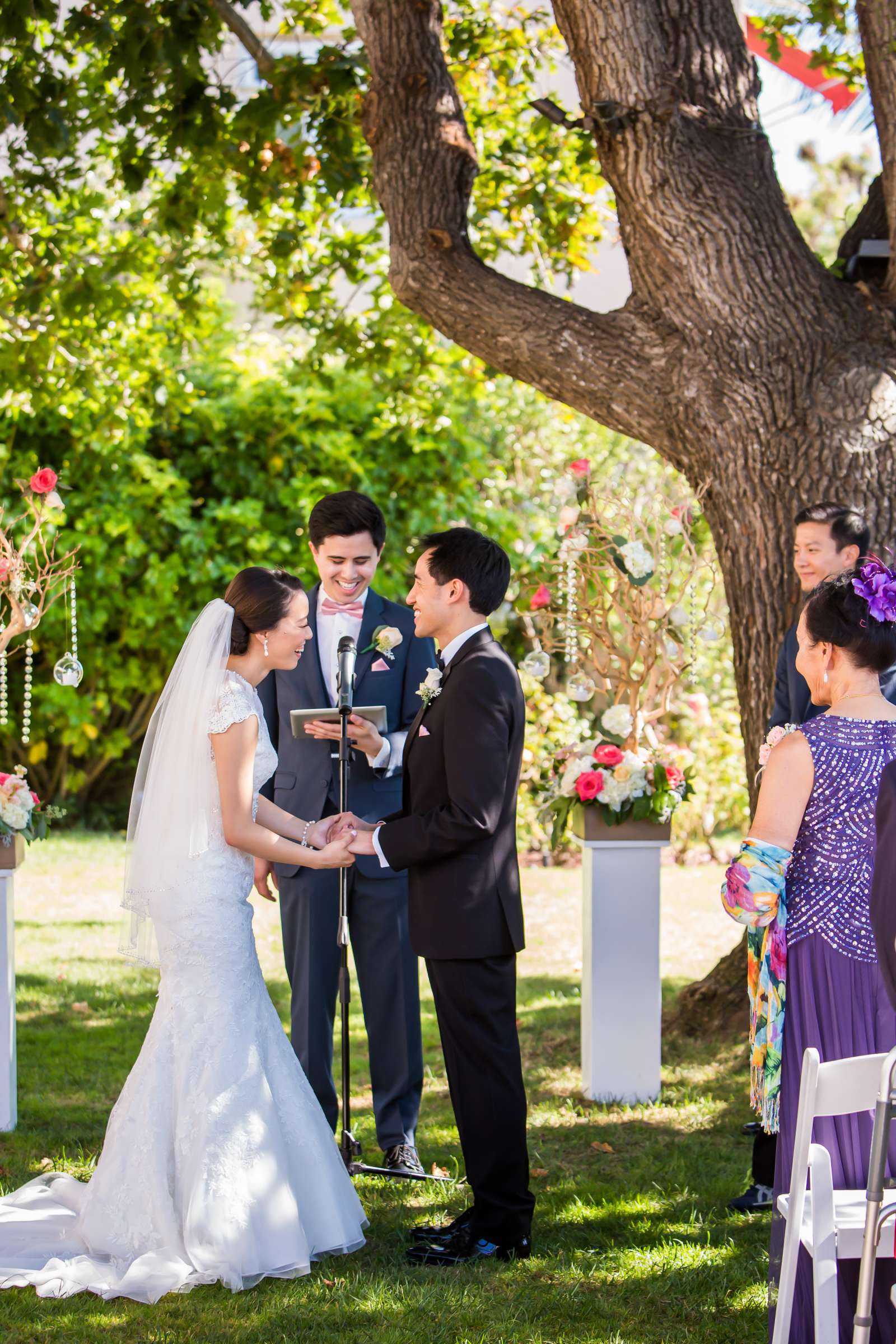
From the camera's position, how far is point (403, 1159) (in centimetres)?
454

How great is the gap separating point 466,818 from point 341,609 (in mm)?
1358

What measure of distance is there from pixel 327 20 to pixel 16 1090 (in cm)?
666

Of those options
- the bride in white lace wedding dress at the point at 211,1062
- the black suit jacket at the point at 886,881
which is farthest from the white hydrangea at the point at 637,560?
the black suit jacket at the point at 886,881

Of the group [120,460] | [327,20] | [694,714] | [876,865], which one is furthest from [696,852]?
[876,865]

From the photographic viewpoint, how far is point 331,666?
15.3ft

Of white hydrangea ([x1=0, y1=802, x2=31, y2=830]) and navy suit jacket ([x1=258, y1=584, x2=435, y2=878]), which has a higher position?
navy suit jacket ([x1=258, y1=584, x2=435, y2=878])

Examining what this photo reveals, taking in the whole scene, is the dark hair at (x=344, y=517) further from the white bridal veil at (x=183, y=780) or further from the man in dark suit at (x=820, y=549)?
the man in dark suit at (x=820, y=549)

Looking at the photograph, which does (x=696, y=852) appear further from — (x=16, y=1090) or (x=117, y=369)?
(x=16, y=1090)

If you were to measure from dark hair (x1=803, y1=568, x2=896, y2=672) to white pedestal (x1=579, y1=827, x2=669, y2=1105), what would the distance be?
7.65ft

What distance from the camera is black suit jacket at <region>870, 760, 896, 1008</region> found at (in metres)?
2.20

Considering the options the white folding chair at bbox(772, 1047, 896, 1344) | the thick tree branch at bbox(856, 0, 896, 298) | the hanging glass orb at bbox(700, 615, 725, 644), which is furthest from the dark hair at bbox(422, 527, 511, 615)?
the thick tree branch at bbox(856, 0, 896, 298)

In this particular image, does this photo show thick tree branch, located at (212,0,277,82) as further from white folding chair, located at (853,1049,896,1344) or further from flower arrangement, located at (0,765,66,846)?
white folding chair, located at (853,1049,896,1344)

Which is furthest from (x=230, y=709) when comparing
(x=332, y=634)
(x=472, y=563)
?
(x=332, y=634)

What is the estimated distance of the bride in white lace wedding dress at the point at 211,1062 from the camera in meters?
3.61
